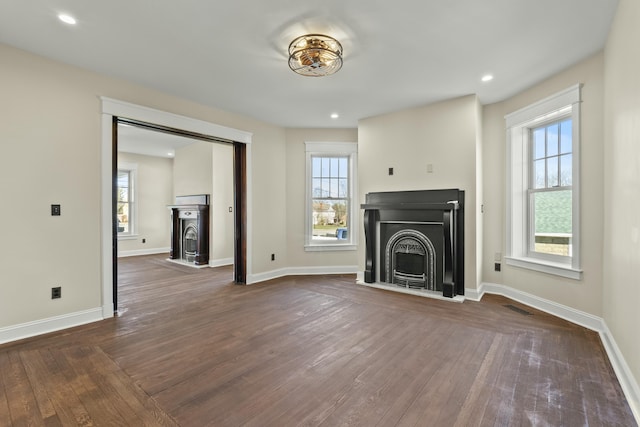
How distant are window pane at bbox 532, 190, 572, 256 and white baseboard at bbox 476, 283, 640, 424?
0.61m

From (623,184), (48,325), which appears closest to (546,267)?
(623,184)

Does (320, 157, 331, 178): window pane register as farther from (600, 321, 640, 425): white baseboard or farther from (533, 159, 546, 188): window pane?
(600, 321, 640, 425): white baseboard

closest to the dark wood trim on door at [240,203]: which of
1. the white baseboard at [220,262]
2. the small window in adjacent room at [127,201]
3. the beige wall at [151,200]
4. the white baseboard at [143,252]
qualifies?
the white baseboard at [220,262]

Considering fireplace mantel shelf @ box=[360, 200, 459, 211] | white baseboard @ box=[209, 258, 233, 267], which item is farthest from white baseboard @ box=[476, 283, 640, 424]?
white baseboard @ box=[209, 258, 233, 267]

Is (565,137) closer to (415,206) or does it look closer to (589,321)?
(415,206)

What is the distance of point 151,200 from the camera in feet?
27.3

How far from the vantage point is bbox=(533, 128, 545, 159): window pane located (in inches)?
143

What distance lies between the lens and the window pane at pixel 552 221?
11.0 feet

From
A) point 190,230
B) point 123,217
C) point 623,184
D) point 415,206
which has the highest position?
point 623,184

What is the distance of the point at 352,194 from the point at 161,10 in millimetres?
3896

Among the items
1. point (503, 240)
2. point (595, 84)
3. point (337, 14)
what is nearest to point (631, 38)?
point (595, 84)

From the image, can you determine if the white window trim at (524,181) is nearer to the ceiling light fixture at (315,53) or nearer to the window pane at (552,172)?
the window pane at (552,172)

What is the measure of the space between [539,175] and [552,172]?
0.55 feet

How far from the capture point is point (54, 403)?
70.3 inches
